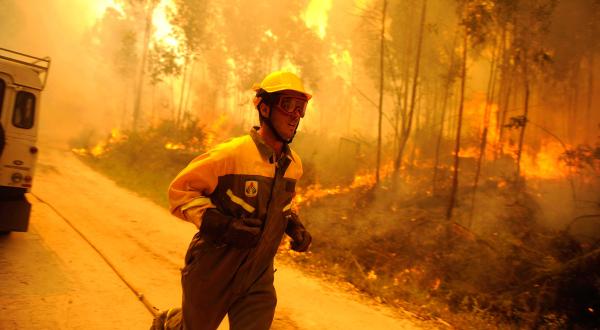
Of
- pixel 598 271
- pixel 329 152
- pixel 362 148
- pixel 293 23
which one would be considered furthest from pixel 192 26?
pixel 598 271

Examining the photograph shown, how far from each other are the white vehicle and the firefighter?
15.0 ft

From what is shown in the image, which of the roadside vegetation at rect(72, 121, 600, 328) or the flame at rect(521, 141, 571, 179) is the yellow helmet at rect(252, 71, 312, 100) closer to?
the roadside vegetation at rect(72, 121, 600, 328)

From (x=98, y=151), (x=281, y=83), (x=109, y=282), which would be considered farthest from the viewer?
(x=98, y=151)

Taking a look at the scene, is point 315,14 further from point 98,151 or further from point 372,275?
point 372,275

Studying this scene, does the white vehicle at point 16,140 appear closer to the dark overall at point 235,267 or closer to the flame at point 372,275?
the dark overall at point 235,267

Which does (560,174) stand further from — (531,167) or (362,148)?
(362,148)

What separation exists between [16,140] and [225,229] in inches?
199

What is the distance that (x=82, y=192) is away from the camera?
9.81 m

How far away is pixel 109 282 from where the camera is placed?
171 inches

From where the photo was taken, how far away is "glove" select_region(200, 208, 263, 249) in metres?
1.83

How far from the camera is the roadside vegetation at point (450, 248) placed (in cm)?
526

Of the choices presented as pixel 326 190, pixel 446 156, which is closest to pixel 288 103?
pixel 326 190

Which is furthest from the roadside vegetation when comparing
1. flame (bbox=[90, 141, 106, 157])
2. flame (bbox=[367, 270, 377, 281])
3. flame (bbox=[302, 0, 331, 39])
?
flame (bbox=[302, 0, 331, 39])

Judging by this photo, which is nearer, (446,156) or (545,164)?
(545,164)
